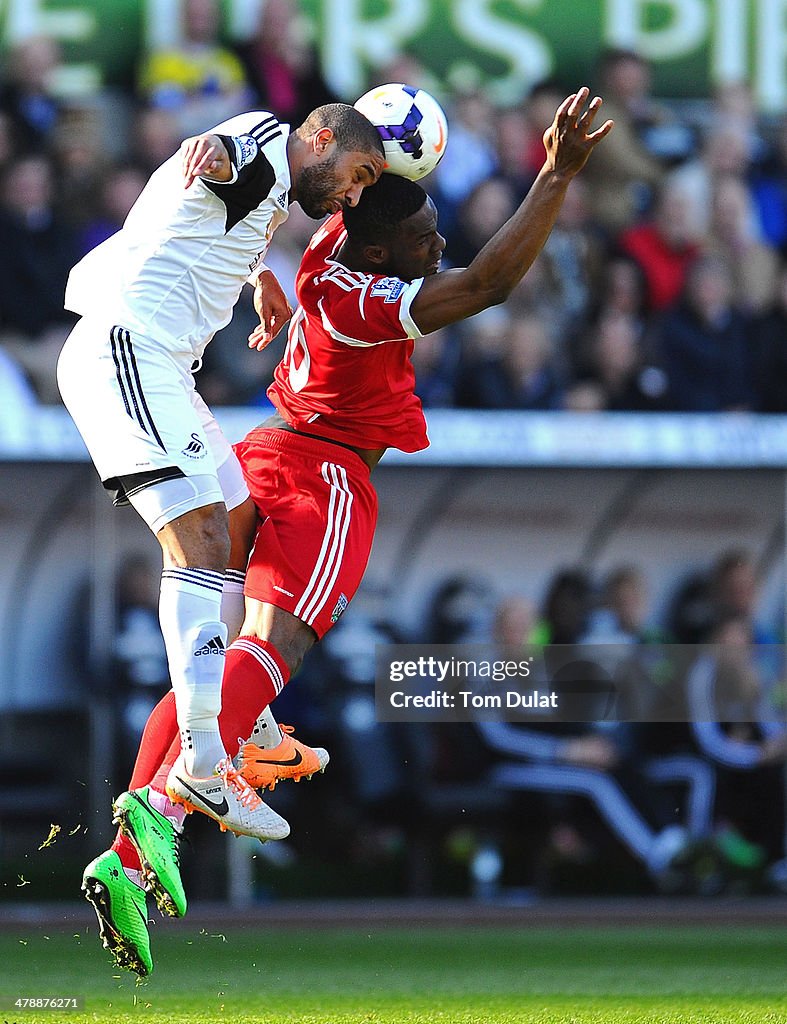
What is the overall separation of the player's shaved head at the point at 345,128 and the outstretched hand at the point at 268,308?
28.7 inches

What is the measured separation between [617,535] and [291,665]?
18.5 feet

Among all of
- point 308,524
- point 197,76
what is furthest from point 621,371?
point 308,524

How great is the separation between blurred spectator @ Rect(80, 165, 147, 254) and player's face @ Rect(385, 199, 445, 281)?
4.60 meters

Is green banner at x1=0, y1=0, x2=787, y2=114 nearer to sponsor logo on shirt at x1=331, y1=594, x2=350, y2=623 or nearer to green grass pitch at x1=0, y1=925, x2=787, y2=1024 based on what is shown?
green grass pitch at x1=0, y1=925, x2=787, y2=1024

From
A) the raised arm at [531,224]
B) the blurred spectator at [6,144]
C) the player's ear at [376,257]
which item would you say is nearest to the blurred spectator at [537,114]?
the blurred spectator at [6,144]

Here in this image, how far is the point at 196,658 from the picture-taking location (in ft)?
17.1

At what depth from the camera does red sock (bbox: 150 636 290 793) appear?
5.33 metres

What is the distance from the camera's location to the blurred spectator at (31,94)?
9820 millimetres

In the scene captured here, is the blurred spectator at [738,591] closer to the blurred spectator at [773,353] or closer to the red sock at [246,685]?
the blurred spectator at [773,353]

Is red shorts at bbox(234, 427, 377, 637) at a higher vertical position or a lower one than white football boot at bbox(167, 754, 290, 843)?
higher

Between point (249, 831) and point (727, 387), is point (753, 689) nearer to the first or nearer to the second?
point (727, 387)

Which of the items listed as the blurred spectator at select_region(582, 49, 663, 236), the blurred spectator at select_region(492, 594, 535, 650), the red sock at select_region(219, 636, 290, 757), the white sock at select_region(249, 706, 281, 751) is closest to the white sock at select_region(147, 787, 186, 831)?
the red sock at select_region(219, 636, 290, 757)

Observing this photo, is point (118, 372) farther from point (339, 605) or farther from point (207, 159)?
point (339, 605)

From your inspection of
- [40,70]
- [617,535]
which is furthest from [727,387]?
[40,70]
